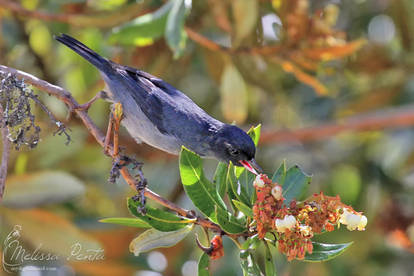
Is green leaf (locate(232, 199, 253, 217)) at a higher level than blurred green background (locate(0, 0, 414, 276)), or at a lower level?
lower

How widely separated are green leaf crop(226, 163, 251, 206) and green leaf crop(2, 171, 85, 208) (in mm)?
1551

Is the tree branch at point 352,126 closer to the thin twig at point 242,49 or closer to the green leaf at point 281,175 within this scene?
the thin twig at point 242,49

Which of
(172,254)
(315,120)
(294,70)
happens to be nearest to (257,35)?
(294,70)

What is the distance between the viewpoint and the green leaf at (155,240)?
2828 mm

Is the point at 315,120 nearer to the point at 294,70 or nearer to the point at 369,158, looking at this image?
the point at 369,158

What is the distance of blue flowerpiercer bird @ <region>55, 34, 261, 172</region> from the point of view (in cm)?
389

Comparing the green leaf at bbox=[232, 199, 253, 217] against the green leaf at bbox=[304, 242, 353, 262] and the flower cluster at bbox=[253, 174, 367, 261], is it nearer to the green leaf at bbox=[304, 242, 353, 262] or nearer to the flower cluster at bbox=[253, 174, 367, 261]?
the flower cluster at bbox=[253, 174, 367, 261]

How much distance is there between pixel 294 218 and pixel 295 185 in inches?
18.2

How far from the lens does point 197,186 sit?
2.89 meters

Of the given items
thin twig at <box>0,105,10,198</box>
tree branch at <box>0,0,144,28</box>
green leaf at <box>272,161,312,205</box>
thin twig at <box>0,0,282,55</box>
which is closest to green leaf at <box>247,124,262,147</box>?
green leaf at <box>272,161,312,205</box>

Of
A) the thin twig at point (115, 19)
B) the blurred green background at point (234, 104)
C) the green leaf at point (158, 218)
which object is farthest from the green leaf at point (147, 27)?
the green leaf at point (158, 218)

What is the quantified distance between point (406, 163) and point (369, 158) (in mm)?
365

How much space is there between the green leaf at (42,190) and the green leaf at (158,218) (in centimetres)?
145

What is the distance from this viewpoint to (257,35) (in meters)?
4.87
